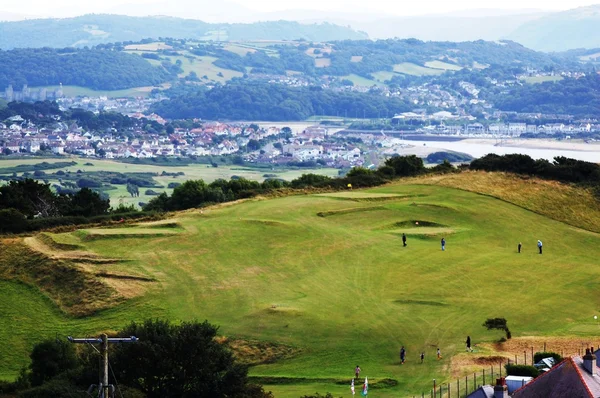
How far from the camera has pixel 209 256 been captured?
2466 inches

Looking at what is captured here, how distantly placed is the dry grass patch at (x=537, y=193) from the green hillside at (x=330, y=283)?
2.92m

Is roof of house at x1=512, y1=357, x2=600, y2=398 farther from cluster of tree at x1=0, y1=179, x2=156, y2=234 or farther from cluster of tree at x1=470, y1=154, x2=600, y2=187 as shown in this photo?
cluster of tree at x1=470, y1=154, x2=600, y2=187

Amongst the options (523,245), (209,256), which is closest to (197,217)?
(209,256)

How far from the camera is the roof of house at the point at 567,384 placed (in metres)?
31.8

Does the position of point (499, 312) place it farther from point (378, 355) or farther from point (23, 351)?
point (23, 351)

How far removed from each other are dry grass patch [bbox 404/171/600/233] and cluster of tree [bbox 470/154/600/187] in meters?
1.44

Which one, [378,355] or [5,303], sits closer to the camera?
[378,355]

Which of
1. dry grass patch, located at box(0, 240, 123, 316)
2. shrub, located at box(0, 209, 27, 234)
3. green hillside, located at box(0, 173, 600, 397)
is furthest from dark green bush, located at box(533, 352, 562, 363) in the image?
shrub, located at box(0, 209, 27, 234)

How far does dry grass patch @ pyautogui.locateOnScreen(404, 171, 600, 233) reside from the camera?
79.4 metres

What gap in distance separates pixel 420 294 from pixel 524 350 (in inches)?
365

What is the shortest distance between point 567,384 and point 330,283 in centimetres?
2797

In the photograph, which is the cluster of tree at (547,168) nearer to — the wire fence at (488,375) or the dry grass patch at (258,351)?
the wire fence at (488,375)

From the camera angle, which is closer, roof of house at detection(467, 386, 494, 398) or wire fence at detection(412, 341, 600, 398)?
roof of house at detection(467, 386, 494, 398)

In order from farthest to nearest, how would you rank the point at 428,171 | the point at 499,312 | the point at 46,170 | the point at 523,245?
the point at 46,170
the point at 428,171
the point at 523,245
the point at 499,312
